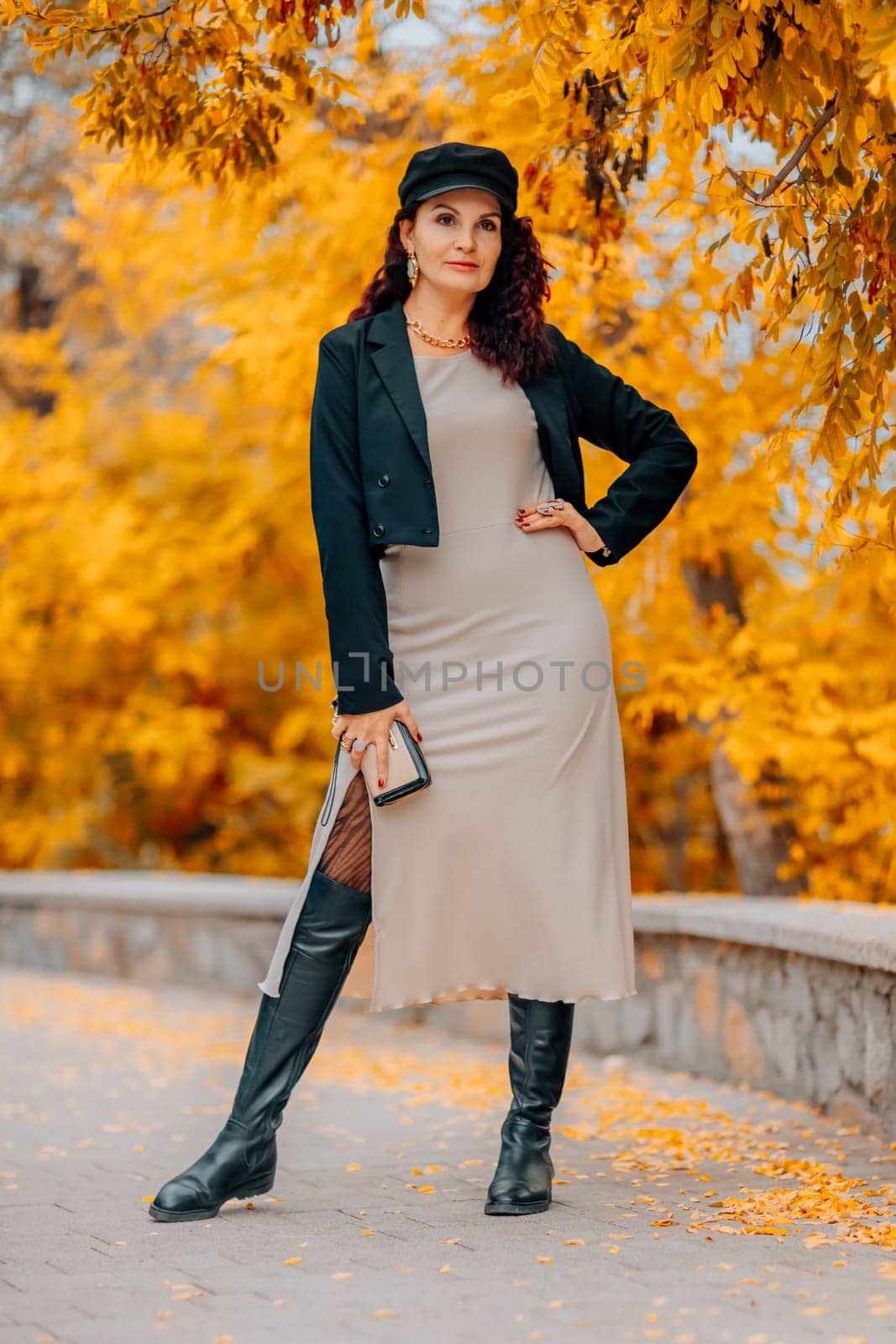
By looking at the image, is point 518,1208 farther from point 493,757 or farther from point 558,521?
point 558,521

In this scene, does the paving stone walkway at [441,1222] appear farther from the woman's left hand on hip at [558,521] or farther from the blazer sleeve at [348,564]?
the woman's left hand on hip at [558,521]

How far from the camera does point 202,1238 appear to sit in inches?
125

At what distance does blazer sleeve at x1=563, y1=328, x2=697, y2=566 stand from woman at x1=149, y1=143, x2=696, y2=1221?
0.03ft

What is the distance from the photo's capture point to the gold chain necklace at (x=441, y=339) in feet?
11.3

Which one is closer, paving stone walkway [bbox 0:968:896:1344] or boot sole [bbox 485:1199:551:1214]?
paving stone walkway [bbox 0:968:896:1344]

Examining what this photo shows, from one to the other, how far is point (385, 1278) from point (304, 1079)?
9.26ft

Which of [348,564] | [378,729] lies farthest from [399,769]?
[348,564]

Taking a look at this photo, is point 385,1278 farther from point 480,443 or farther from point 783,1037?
point 783,1037

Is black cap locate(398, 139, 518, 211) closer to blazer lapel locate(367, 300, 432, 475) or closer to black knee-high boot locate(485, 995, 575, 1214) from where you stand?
blazer lapel locate(367, 300, 432, 475)

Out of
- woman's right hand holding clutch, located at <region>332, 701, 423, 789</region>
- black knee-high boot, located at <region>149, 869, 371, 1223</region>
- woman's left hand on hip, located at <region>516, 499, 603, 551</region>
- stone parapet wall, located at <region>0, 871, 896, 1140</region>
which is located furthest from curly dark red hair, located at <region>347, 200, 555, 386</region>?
stone parapet wall, located at <region>0, 871, 896, 1140</region>

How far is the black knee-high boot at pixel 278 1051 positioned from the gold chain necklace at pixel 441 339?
1065mm

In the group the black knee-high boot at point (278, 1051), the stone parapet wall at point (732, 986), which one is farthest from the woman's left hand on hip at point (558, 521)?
the stone parapet wall at point (732, 986)

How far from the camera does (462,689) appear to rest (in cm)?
336

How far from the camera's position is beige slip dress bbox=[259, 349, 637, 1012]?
329 cm
